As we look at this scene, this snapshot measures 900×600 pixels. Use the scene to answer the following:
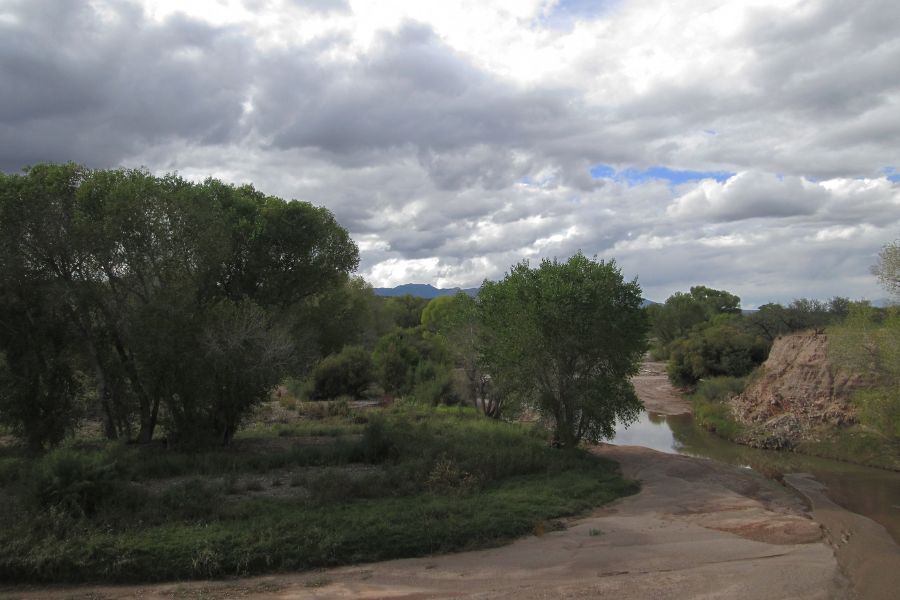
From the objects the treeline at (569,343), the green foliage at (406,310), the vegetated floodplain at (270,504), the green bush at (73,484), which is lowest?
the vegetated floodplain at (270,504)

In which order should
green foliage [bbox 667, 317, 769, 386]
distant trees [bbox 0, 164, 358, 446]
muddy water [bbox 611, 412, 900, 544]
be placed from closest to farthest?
muddy water [bbox 611, 412, 900, 544] < distant trees [bbox 0, 164, 358, 446] < green foliage [bbox 667, 317, 769, 386]

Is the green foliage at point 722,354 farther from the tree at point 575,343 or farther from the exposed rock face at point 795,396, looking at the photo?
the tree at point 575,343

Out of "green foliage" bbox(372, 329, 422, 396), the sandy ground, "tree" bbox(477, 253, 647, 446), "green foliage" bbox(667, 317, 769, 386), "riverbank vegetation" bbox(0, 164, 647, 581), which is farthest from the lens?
"green foliage" bbox(667, 317, 769, 386)

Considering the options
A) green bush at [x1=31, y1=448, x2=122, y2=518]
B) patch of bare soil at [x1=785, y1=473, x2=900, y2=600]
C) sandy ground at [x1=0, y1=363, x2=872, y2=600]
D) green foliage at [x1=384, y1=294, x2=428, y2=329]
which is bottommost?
patch of bare soil at [x1=785, y1=473, x2=900, y2=600]

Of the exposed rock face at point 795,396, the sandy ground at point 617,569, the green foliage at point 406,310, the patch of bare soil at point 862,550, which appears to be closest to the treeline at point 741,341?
the exposed rock face at point 795,396

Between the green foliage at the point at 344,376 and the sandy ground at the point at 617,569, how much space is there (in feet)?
113

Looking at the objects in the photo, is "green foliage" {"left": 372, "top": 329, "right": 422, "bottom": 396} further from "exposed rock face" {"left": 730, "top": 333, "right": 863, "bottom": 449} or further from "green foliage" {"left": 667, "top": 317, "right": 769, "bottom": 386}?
"green foliage" {"left": 667, "top": 317, "right": 769, "bottom": 386}

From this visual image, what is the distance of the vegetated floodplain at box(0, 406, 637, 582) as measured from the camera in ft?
42.2

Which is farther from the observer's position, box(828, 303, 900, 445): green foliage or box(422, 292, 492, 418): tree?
box(422, 292, 492, 418): tree

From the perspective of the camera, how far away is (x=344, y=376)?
50.5 meters

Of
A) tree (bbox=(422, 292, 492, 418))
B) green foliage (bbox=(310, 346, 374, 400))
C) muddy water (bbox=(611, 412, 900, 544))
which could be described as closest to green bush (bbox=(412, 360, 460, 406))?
tree (bbox=(422, 292, 492, 418))

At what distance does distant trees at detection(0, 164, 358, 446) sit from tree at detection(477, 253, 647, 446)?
9074 mm

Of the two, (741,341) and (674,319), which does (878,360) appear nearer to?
(741,341)

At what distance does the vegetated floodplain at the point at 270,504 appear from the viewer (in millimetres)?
12859
